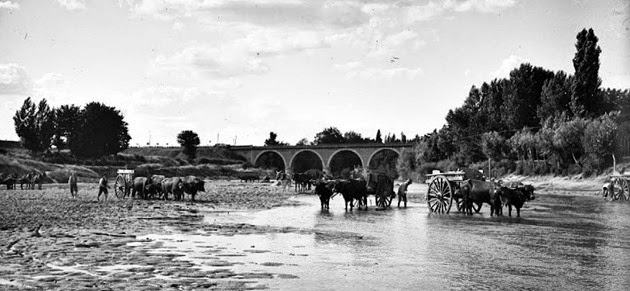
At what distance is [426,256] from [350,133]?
18406 centimetres

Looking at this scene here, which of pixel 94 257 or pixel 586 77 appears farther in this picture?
pixel 586 77

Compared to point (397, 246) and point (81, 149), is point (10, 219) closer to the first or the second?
point (397, 246)

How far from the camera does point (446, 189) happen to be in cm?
2984

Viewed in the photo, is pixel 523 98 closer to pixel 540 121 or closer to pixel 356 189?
pixel 540 121

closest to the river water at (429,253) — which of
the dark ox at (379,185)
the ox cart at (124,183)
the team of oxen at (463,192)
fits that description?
the team of oxen at (463,192)

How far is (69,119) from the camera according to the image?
106 metres

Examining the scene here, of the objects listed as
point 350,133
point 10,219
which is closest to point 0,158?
point 10,219

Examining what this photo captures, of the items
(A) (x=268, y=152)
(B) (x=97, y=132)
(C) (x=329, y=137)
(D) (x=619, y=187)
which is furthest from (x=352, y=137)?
(D) (x=619, y=187)

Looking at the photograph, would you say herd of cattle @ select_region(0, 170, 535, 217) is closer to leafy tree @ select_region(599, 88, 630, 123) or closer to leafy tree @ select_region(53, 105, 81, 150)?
leafy tree @ select_region(599, 88, 630, 123)

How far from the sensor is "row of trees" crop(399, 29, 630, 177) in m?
64.6

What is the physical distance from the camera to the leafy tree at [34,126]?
9956cm

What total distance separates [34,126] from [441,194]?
8710cm

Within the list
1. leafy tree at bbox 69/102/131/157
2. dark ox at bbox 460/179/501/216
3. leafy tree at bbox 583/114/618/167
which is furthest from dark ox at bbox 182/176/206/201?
leafy tree at bbox 69/102/131/157

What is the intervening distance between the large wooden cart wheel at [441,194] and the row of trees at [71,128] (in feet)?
278
